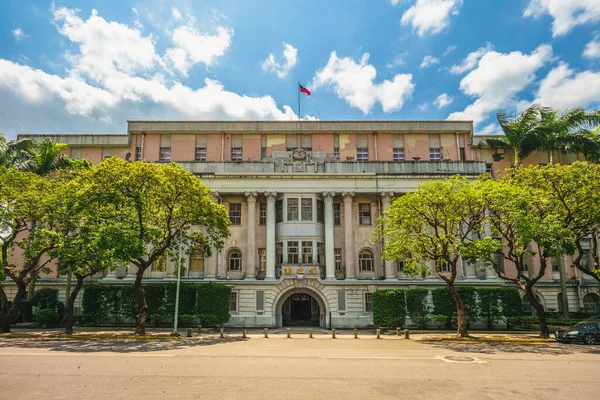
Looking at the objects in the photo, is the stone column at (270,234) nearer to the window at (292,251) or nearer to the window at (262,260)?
the window at (292,251)

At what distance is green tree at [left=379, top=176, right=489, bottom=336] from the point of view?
24266 millimetres

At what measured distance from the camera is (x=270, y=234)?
116ft

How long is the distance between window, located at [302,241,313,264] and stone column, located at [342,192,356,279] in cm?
307

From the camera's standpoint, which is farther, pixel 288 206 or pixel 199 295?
pixel 288 206

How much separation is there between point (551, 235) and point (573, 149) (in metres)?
16.3

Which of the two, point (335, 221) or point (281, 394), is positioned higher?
point (335, 221)

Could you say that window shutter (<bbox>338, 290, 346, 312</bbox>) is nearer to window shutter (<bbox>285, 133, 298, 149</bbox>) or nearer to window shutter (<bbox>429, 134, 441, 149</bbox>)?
window shutter (<bbox>285, 133, 298, 149</bbox>)

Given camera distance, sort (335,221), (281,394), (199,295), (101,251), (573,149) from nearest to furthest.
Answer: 1. (281,394)
2. (101,251)
3. (199,295)
4. (573,149)
5. (335,221)

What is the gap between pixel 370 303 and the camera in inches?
1346

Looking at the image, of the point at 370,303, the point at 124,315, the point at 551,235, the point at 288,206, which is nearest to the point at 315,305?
A: the point at 370,303

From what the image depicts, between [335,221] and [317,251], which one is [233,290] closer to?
[317,251]

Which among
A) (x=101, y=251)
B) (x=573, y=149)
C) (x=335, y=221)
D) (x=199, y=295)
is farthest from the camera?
(x=335, y=221)

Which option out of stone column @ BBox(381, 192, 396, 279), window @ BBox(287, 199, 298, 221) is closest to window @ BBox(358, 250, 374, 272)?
stone column @ BBox(381, 192, 396, 279)

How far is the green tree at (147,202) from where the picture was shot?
75.4 feet
